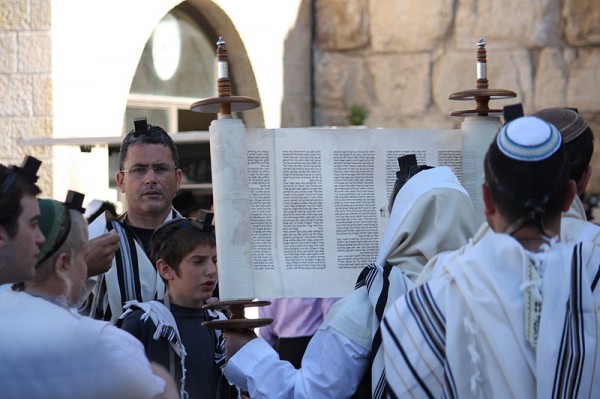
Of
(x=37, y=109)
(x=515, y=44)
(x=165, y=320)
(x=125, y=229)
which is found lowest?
(x=165, y=320)

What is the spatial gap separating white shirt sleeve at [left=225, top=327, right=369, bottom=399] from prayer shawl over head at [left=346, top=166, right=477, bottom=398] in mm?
107

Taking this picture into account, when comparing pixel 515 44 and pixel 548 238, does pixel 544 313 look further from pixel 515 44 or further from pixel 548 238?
pixel 515 44

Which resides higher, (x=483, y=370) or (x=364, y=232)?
(x=364, y=232)

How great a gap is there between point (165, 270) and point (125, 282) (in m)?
0.15

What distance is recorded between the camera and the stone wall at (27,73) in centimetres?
677

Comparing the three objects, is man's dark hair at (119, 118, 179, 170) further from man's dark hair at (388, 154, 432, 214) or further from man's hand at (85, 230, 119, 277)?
man's dark hair at (388, 154, 432, 214)

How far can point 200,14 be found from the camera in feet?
27.8

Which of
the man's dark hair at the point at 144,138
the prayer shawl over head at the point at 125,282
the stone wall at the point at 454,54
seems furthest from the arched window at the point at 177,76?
the prayer shawl over head at the point at 125,282

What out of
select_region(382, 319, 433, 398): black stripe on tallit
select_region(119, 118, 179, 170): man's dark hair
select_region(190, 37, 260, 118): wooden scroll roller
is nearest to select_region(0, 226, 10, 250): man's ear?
select_region(382, 319, 433, 398): black stripe on tallit

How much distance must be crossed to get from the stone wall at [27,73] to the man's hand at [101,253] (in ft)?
11.0

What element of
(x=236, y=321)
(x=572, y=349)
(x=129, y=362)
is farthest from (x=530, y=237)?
(x=236, y=321)

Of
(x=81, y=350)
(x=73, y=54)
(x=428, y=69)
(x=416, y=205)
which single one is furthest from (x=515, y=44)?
(x=81, y=350)

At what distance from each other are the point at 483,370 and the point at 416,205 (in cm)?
69

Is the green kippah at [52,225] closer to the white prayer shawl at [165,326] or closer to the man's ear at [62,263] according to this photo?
the man's ear at [62,263]
